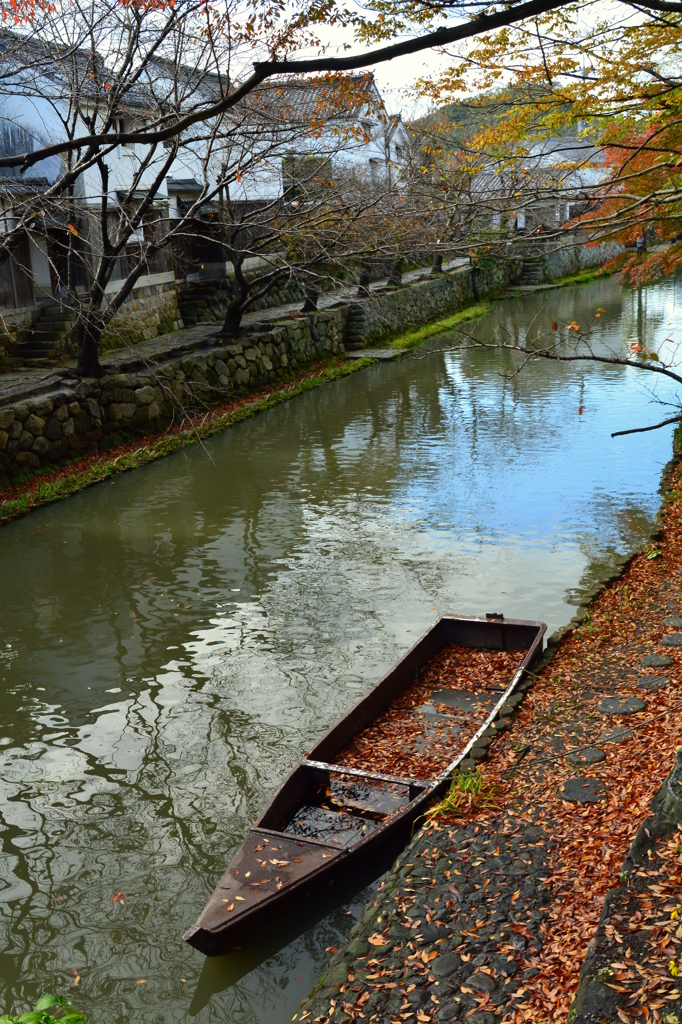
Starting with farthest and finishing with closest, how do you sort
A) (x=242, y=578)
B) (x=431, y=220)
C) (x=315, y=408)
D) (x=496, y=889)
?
(x=431, y=220)
(x=315, y=408)
(x=242, y=578)
(x=496, y=889)

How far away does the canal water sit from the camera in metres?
5.70

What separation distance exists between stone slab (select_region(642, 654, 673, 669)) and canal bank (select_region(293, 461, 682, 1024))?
1.9 inches

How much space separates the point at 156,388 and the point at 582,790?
50.3 ft

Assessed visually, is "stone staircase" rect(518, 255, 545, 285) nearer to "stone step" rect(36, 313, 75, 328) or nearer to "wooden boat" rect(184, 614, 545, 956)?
"stone step" rect(36, 313, 75, 328)

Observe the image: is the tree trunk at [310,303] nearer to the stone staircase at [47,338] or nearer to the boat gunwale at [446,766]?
the stone staircase at [47,338]

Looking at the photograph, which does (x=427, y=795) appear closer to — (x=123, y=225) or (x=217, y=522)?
(x=217, y=522)

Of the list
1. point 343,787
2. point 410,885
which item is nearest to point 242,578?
point 343,787

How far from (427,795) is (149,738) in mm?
3073

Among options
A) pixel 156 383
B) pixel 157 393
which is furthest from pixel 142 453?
pixel 156 383

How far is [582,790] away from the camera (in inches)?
232

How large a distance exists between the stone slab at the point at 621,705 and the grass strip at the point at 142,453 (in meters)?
10.1

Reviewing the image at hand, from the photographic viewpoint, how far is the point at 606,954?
393cm

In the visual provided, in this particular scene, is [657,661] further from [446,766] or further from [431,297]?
[431,297]

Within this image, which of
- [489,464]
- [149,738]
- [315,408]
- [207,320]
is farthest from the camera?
[207,320]
